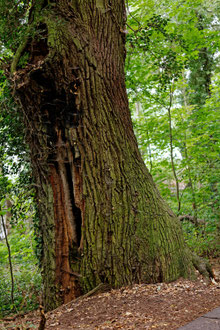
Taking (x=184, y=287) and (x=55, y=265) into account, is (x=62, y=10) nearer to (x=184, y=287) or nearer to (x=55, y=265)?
(x=55, y=265)

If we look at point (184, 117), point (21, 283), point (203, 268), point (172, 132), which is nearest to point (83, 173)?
point (203, 268)

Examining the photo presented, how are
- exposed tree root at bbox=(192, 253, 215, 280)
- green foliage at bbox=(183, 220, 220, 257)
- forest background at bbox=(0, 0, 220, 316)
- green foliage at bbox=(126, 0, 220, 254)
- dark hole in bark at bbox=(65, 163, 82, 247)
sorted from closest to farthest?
dark hole in bark at bbox=(65, 163, 82, 247) < exposed tree root at bbox=(192, 253, 215, 280) < forest background at bbox=(0, 0, 220, 316) < green foliage at bbox=(183, 220, 220, 257) < green foliage at bbox=(126, 0, 220, 254)

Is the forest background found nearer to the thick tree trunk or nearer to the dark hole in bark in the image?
the thick tree trunk

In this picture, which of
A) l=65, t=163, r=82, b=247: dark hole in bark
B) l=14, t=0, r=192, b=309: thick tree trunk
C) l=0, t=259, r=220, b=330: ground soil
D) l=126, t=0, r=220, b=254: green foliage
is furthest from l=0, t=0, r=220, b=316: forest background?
l=0, t=259, r=220, b=330: ground soil

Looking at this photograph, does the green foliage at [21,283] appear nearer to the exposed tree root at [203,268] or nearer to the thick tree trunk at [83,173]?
the thick tree trunk at [83,173]

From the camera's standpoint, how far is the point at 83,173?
373cm

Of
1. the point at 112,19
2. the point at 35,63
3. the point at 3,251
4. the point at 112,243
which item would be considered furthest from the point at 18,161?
the point at 3,251

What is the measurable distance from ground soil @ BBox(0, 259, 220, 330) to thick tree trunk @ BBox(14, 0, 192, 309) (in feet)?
0.76

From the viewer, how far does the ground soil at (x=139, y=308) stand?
2578 mm

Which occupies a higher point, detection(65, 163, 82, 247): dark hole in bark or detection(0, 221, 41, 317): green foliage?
detection(65, 163, 82, 247): dark hole in bark

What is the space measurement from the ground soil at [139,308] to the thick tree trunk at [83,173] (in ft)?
0.76

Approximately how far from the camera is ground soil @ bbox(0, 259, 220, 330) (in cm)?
258

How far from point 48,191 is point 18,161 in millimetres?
1242

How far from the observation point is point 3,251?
8039mm
